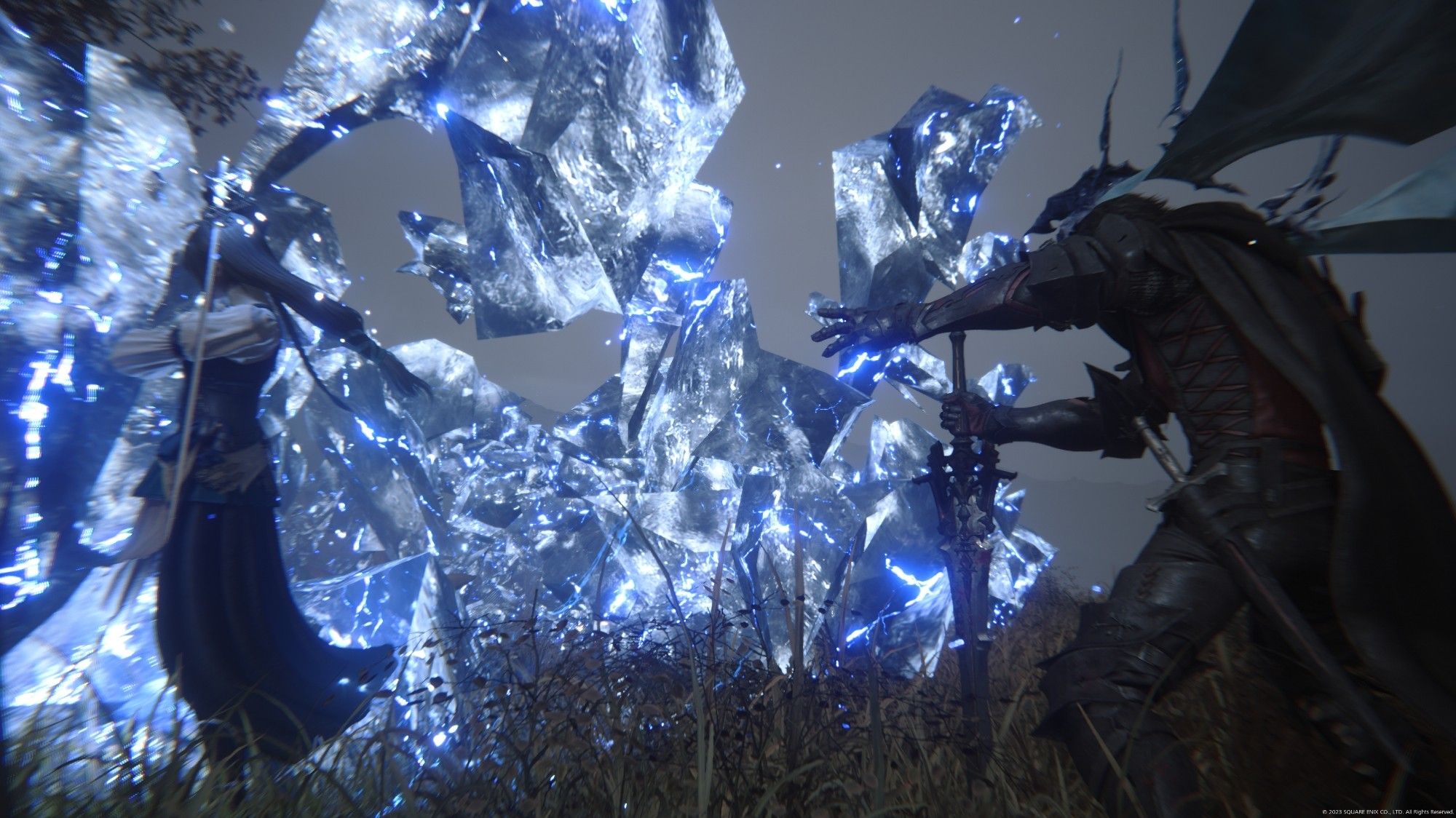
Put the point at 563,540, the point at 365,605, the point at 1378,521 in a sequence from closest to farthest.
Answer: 1. the point at 1378,521
2. the point at 365,605
3. the point at 563,540

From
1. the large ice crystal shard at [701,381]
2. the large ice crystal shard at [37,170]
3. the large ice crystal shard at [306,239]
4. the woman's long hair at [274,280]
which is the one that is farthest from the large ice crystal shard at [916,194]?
the large ice crystal shard at [37,170]

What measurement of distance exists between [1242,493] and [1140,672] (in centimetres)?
57

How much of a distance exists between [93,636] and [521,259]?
287 centimetres

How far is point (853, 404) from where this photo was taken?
4.31 metres

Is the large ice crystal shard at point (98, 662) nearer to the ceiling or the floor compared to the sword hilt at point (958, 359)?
nearer to the floor

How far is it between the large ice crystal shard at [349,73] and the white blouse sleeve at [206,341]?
178 cm

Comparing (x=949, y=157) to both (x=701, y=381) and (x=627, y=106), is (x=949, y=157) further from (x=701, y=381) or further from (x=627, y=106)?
(x=701, y=381)

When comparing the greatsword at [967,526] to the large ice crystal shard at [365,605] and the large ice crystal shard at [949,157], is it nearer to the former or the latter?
the large ice crystal shard at [949,157]

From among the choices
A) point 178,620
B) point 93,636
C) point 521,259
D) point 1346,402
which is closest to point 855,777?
point 1346,402

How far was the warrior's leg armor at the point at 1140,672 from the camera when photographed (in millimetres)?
1260

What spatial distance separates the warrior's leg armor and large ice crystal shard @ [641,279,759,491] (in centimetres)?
315

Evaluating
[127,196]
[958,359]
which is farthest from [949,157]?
[127,196]

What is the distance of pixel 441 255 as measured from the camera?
15.3 ft

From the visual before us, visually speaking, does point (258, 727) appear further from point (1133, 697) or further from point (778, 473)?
point (778, 473)
